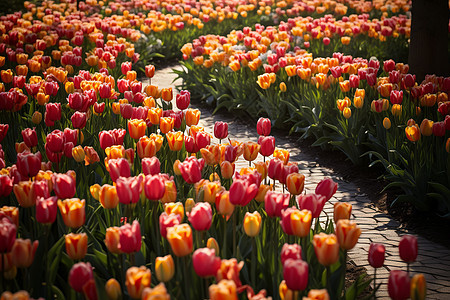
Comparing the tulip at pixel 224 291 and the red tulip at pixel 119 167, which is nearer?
the tulip at pixel 224 291

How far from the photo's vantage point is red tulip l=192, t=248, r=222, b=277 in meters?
1.87

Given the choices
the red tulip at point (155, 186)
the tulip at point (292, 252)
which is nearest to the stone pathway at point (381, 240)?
the tulip at point (292, 252)

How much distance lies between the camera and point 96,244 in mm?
2656

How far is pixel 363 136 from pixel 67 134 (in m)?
3.10

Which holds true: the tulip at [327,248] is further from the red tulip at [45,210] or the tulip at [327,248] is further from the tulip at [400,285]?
the red tulip at [45,210]

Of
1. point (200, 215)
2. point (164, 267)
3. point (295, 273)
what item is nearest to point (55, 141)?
point (200, 215)

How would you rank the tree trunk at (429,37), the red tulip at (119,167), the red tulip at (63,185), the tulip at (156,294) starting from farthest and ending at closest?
the tree trunk at (429,37), the red tulip at (119,167), the red tulip at (63,185), the tulip at (156,294)

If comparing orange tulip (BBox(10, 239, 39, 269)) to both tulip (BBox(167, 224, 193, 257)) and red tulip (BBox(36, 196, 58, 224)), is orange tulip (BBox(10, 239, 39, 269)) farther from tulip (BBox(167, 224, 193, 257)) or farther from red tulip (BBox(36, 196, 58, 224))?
tulip (BBox(167, 224, 193, 257))

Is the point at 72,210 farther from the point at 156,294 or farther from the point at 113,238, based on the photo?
the point at 156,294

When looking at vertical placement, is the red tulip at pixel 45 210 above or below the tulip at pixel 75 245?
above

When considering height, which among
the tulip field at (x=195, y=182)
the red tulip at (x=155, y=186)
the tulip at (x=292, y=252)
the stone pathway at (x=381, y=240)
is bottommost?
the stone pathway at (x=381, y=240)

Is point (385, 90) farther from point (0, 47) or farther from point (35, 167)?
point (0, 47)

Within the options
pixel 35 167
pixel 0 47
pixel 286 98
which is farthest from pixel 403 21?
pixel 35 167

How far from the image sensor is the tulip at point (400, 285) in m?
1.84
